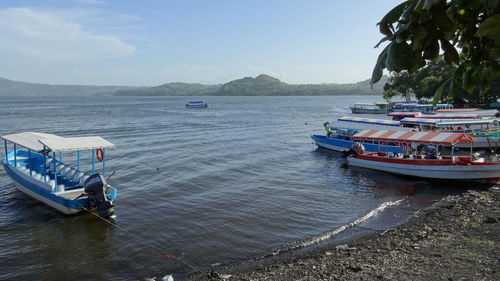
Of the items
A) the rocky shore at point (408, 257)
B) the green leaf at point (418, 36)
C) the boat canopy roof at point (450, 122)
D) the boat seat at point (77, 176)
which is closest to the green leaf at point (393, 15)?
the green leaf at point (418, 36)

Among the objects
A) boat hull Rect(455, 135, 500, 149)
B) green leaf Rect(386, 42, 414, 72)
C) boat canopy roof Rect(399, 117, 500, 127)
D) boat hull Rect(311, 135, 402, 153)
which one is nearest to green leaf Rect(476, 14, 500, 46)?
green leaf Rect(386, 42, 414, 72)

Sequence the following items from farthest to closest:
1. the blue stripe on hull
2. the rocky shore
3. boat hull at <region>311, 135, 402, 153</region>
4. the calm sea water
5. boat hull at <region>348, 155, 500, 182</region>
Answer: boat hull at <region>311, 135, 402, 153</region> → boat hull at <region>348, 155, 500, 182</region> → the blue stripe on hull → the calm sea water → the rocky shore

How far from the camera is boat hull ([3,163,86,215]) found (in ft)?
60.8

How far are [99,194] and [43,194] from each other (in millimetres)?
3764

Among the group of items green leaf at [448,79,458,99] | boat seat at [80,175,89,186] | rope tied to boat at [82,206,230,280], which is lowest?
rope tied to boat at [82,206,230,280]

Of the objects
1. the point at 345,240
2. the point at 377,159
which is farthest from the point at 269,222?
the point at 377,159

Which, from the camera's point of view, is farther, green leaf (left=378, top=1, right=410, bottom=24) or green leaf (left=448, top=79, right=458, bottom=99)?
green leaf (left=448, top=79, right=458, bottom=99)

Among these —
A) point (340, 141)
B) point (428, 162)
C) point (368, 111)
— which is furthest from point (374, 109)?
point (428, 162)

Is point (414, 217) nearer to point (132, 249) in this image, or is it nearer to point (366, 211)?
point (366, 211)

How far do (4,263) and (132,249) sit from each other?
432 cm

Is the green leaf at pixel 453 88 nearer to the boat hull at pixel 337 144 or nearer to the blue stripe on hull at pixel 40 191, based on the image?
the blue stripe on hull at pixel 40 191

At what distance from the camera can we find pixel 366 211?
19.8 m

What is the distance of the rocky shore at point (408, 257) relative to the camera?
11.1 m

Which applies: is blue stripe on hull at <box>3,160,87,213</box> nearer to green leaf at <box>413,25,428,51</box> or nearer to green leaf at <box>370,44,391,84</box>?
green leaf at <box>370,44,391,84</box>
